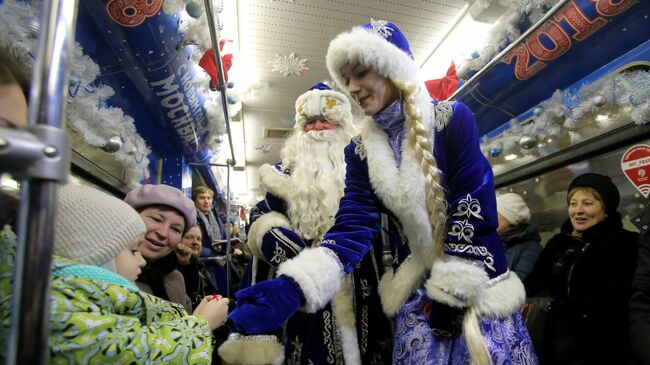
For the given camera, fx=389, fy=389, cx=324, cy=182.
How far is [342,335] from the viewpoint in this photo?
172 centimetres

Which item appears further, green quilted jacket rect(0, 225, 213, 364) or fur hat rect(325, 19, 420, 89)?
fur hat rect(325, 19, 420, 89)

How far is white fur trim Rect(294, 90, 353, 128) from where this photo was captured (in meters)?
2.49

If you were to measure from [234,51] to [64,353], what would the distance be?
3.27 meters

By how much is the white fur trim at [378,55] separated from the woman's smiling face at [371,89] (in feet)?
0.11

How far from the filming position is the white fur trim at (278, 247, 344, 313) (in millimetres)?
1133

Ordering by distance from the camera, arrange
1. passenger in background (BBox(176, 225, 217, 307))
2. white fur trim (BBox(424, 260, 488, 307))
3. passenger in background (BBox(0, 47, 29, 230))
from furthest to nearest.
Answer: passenger in background (BBox(176, 225, 217, 307))
white fur trim (BBox(424, 260, 488, 307))
passenger in background (BBox(0, 47, 29, 230))

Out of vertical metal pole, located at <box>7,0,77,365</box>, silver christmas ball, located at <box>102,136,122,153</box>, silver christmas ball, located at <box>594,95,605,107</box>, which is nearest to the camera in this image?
vertical metal pole, located at <box>7,0,77,365</box>

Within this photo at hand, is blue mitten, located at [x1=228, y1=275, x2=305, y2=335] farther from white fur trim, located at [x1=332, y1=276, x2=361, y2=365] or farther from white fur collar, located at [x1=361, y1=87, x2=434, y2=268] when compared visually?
white fur trim, located at [x1=332, y1=276, x2=361, y2=365]

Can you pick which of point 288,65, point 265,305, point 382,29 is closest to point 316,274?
point 265,305

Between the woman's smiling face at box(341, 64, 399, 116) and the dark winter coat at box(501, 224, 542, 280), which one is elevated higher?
the woman's smiling face at box(341, 64, 399, 116)

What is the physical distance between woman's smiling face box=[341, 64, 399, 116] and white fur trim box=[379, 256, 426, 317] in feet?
1.84

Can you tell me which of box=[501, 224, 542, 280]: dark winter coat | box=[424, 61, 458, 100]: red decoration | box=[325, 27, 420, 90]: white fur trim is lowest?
box=[501, 224, 542, 280]: dark winter coat

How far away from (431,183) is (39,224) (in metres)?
1.01

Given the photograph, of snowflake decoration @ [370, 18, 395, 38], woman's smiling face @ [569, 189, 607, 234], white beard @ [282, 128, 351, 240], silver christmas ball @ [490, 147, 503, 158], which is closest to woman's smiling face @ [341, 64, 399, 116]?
snowflake decoration @ [370, 18, 395, 38]
